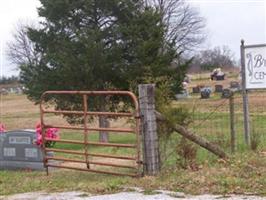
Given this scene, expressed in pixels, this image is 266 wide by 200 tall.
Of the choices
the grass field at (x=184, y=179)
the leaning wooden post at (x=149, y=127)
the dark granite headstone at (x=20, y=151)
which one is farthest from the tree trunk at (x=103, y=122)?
the leaning wooden post at (x=149, y=127)

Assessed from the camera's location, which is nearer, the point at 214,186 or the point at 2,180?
the point at 214,186

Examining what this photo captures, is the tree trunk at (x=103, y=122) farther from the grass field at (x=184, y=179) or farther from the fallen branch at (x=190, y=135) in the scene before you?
the fallen branch at (x=190, y=135)

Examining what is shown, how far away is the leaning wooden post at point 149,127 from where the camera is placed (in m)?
10.3

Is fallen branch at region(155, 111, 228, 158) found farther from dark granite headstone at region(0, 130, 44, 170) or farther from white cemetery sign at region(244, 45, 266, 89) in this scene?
dark granite headstone at region(0, 130, 44, 170)

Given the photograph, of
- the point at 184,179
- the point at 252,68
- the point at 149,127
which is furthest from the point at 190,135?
the point at 252,68

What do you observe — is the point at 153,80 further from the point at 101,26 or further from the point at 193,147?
the point at 101,26

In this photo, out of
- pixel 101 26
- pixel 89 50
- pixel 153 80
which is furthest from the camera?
pixel 101 26

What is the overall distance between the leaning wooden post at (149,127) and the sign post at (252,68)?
3720mm

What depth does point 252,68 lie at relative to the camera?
1340 centimetres

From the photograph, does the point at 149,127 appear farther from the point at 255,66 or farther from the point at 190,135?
the point at 255,66

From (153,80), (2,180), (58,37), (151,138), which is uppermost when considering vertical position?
(58,37)

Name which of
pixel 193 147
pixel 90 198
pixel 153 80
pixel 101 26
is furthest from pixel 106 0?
pixel 90 198

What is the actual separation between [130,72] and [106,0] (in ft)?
9.87

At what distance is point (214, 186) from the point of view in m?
8.73
